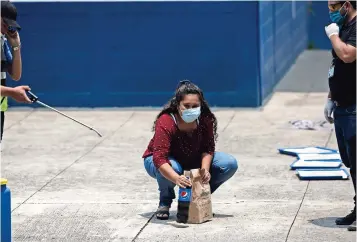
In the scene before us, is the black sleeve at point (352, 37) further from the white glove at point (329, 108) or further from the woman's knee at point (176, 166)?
the woman's knee at point (176, 166)

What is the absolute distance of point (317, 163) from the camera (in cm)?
870

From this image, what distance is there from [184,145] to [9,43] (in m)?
1.46

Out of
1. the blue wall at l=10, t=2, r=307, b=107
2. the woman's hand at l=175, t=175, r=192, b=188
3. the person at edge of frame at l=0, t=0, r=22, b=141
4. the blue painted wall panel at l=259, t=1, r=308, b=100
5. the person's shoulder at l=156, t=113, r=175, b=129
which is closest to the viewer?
the person at edge of frame at l=0, t=0, r=22, b=141

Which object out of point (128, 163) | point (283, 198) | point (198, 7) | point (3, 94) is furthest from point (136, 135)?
point (3, 94)

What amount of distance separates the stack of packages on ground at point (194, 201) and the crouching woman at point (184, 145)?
64 millimetres

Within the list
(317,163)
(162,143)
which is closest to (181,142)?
(162,143)

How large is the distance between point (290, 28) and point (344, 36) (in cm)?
833

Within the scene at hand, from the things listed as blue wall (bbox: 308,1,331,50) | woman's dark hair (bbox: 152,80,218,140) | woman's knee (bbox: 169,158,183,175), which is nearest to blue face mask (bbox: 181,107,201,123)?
woman's dark hair (bbox: 152,80,218,140)

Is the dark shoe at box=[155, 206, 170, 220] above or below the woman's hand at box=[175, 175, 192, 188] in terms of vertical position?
below

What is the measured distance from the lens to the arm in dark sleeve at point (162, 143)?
6.86 m

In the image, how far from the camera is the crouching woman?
22.6ft

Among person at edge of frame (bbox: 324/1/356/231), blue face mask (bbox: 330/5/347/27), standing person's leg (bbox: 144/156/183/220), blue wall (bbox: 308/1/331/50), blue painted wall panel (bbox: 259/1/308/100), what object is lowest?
blue wall (bbox: 308/1/331/50)

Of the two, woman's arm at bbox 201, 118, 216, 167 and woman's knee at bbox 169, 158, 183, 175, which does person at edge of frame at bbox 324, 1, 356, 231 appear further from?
woman's knee at bbox 169, 158, 183, 175

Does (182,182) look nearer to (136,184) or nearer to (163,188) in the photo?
(163,188)
